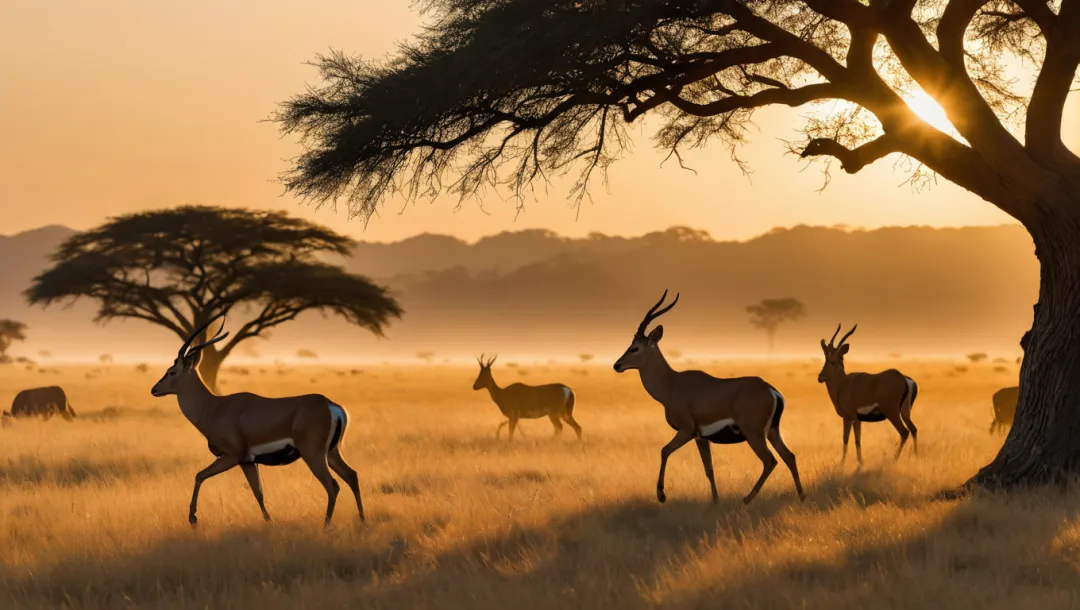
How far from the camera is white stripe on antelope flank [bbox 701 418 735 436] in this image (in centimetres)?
1102

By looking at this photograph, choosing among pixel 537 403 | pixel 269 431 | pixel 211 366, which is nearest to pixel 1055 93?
pixel 269 431

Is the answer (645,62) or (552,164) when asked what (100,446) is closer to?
(552,164)

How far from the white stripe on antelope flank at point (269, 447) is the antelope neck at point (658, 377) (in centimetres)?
358

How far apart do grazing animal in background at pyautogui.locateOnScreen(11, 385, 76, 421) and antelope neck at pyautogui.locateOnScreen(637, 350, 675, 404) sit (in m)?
18.4

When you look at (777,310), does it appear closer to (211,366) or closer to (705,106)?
(211,366)

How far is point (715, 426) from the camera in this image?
11.1 meters

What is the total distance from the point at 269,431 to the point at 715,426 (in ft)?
13.7

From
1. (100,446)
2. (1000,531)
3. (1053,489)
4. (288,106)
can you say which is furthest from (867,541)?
(100,446)

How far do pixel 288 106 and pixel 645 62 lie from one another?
4.15 m

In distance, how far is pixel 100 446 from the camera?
19312 mm

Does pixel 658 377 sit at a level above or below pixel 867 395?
above

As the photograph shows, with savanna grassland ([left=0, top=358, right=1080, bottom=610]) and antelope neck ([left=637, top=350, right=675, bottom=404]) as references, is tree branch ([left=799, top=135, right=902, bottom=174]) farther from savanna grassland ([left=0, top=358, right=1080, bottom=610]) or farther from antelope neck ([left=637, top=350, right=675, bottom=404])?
savanna grassland ([left=0, top=358, right=1080, bottom=610])

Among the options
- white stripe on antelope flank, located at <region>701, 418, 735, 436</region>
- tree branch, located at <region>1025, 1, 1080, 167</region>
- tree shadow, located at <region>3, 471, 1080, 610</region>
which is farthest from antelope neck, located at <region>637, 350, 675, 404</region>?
tree branch, located at <region>1025, 1, 1080, 167</region>

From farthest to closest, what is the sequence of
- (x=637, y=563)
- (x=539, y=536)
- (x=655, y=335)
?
(x=655, y=335) < (x=539, y=536) < (x=637, y=563)
